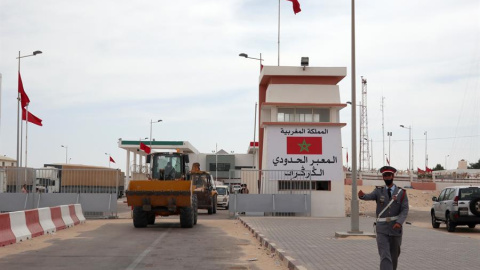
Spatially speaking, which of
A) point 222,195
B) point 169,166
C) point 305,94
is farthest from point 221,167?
point 169,166

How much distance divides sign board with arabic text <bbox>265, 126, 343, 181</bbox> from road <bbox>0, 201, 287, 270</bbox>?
52.0 feet

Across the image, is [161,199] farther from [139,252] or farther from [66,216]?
[139,252]

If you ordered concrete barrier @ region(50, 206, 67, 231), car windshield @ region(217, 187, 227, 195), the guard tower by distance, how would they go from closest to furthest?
concrete barrier @ region(50, 206, 67, 231), the guard tower, car windshield @ region(217, 187, 227, 195)

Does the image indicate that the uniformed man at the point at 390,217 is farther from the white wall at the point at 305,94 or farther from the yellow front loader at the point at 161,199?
the white wall at the point at 305,94

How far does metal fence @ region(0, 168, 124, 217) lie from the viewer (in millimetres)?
30188

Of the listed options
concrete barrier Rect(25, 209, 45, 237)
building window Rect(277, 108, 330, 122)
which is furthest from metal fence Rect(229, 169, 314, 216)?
concrete barrier Rect(25, 209, 45, 237)

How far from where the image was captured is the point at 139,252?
1426 centimetres

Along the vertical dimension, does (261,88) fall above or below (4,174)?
above

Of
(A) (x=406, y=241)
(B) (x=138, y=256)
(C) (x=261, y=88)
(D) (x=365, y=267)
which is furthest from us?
(C) (x=261, y=88)

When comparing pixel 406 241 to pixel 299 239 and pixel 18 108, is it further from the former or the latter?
pixel 18 108

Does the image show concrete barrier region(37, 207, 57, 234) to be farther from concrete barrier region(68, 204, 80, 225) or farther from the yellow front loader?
concrete barrier region(68, 204, 80, 225)

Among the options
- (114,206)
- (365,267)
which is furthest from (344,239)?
(114,206)

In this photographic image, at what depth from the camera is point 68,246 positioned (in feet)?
51.6

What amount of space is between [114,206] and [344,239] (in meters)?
15.6
